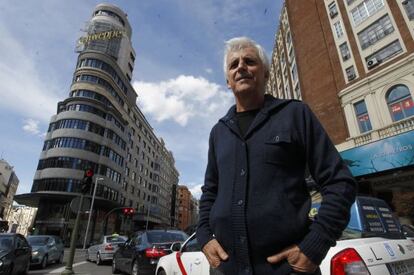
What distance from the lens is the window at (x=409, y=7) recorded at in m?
17.7

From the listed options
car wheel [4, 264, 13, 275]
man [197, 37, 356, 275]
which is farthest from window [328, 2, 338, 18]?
car wheel [4, 264, 13, 275]

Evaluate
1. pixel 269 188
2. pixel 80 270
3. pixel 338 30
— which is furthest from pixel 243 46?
pixel 338 30

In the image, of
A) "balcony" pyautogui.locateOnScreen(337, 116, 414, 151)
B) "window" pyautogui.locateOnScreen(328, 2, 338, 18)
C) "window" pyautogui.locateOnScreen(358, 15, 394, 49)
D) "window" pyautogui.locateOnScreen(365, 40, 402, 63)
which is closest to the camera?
"balcony" pyautogui.locateOnScreen(337, 116, 414, 151)

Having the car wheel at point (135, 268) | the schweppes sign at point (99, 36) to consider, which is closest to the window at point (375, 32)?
the car wheel at point (135, 268)

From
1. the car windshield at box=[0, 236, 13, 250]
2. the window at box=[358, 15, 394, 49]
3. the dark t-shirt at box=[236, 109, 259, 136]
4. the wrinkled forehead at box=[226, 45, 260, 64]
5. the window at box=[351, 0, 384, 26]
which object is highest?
the window at box=[351, 0, 384, 26]

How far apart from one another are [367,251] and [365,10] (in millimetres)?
23270

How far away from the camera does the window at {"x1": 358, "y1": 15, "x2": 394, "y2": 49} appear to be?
1881 centimetres

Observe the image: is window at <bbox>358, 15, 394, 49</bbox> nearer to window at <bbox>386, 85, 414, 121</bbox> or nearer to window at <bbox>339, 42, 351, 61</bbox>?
window at <bbox>339, 42, 351, 61</bbox>

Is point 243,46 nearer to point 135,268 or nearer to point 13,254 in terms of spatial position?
point 135,268

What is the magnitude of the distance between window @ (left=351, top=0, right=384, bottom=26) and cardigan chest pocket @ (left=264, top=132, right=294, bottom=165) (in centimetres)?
2324

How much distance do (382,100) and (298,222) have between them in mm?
19606

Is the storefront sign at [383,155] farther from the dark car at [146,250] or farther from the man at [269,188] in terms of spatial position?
the man at [269,188]

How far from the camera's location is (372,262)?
2.80 m

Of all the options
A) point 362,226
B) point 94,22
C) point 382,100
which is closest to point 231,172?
point 362,226
